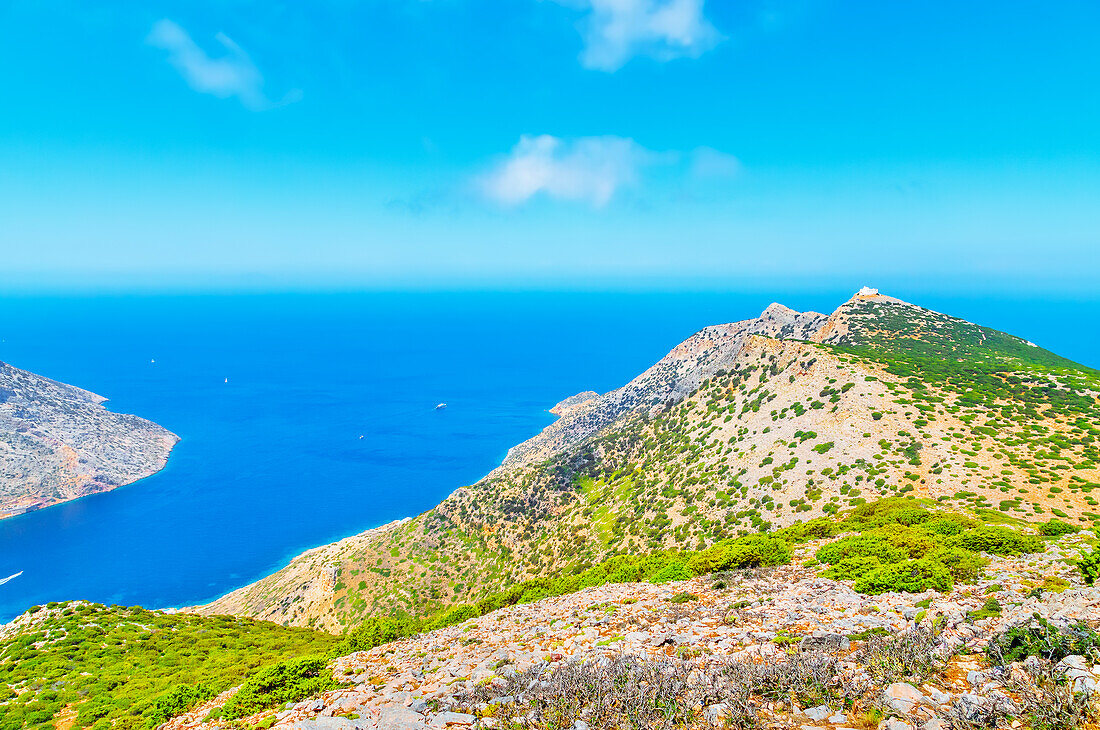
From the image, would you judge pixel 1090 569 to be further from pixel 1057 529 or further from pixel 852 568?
pixel 1057 529

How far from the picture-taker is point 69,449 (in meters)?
Answer: 130

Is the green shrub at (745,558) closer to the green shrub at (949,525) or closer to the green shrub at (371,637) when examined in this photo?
the green shrub at (949,525)

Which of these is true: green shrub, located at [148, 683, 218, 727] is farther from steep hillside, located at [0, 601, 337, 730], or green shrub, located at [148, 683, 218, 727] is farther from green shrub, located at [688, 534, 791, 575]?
green shrub, located at [688, 534, 791, 575]

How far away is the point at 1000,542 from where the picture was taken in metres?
18.5

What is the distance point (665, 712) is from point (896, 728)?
4.04 metres

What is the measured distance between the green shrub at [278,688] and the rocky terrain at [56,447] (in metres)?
159

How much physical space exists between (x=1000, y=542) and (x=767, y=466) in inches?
1003

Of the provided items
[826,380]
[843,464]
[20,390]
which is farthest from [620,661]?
[20,390]

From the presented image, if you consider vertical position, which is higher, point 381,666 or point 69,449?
point 381,666

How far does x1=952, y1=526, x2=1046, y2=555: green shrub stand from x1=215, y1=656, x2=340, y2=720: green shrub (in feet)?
78.3

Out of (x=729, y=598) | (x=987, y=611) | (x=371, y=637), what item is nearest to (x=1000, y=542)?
(x=987, y=611)

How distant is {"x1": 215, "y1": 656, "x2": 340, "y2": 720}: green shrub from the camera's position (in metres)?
14.5

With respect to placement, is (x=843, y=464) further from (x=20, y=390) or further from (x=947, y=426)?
(x=20, y=390)

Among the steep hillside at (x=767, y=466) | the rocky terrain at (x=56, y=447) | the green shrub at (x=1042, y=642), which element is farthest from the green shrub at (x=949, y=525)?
the rocky terrain at (x=56, y=447)
